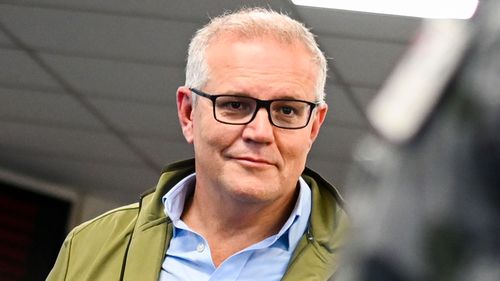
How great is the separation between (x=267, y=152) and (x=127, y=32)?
3.16m

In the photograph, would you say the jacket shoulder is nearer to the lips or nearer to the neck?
the neck

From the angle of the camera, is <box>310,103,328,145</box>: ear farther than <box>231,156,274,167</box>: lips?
Yes

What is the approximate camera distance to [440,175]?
513mm

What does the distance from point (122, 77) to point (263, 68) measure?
367 cm

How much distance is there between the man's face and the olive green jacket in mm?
77

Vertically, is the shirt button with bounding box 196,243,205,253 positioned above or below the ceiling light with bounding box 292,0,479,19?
above

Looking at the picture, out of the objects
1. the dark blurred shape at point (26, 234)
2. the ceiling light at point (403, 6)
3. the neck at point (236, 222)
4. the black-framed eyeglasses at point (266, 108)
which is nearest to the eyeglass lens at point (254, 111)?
the black-framed eyeglasses at point (266, 108)

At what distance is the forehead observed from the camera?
1.80 metres

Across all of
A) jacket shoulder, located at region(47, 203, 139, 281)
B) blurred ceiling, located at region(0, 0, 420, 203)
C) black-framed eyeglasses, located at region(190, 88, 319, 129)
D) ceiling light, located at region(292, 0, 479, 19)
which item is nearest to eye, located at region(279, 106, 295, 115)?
black-framed eyeglasses, located at region(190, 88, 319, 129)

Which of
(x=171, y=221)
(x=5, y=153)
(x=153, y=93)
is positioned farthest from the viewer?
(x=5, y=153)

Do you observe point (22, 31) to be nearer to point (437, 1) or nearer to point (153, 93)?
point (153, 93)

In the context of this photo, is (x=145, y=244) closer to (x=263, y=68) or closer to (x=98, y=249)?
(x=98, y=249)

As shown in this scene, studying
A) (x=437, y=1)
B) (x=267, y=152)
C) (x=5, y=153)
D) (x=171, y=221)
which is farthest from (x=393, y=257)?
(x=5, y=153)

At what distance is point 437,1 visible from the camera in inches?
165
